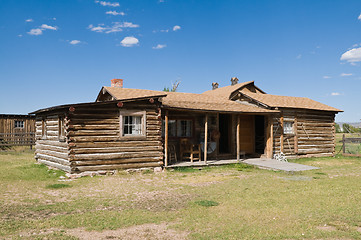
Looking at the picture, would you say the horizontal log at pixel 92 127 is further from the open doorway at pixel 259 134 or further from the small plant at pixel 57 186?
the open doorway at pixel 259 134

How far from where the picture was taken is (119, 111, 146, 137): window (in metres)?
13.2

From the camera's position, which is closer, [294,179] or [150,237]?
[150,237]

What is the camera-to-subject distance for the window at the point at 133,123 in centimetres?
1318

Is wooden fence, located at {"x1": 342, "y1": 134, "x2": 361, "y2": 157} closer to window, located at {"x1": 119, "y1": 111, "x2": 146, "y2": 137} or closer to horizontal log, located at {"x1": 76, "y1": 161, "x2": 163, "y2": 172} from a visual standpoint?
horizontal log, located at {"x1": 76, "y1": 161, "x2": 163, "y2": 172}

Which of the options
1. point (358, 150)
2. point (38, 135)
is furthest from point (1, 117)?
point (358, 150)

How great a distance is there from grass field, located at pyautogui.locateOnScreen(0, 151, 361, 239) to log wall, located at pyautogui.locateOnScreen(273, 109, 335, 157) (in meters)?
5.66

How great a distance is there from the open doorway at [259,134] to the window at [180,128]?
5243mm

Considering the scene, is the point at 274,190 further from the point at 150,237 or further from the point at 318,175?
the point at 150,237

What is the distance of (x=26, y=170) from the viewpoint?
13.8 metres

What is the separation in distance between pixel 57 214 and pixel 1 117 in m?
23.3

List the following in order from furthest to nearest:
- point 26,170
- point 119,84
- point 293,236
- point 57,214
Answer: point 119,84 → point 26,170 → point 57,214 → point 293,236

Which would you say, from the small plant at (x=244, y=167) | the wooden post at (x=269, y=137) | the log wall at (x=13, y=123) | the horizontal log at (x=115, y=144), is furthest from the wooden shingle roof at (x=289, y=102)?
the log wall at (x=13, y=123)

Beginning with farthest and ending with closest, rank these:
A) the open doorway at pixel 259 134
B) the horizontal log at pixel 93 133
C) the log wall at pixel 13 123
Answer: the log wall at pixel 13 123, the open doorway at pixel 259 134, the horizontal log at pixel 93 133

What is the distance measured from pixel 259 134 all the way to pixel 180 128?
600cm
